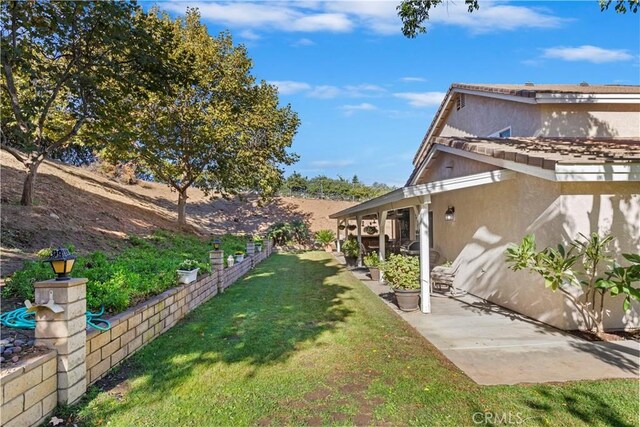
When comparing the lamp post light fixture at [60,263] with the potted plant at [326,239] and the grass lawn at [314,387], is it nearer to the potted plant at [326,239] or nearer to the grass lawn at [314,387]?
the grass lawn at [314,387]

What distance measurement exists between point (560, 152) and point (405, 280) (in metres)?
3.64

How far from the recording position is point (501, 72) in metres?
15.8

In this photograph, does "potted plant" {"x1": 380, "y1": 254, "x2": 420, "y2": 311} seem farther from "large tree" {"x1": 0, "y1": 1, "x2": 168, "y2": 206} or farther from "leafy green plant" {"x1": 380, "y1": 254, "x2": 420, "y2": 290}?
"large tree" {"x1": 0, "y1": 1, "x2": 168, "y2": 206}

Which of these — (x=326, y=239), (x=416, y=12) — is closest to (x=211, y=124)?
(x=326, y=239)

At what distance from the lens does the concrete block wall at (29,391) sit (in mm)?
3007

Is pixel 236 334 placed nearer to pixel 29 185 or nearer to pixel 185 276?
pixel 185 276

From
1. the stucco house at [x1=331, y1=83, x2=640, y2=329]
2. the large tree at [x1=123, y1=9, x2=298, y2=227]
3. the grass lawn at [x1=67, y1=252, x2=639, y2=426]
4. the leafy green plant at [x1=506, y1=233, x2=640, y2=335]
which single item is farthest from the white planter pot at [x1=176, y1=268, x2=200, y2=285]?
the large tree at [x1=123, y1=9, x2=298, y2=227]

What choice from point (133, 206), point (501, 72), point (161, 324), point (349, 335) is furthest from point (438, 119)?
point (133, 206)

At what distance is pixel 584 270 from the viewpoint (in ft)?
20.6

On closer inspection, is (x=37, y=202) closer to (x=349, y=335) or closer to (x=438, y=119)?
(x=349, y=335)

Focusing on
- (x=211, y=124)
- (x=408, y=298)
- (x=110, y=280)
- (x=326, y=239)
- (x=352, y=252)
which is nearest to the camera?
(x=110, y=280)

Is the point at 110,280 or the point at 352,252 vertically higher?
the point at 110,280

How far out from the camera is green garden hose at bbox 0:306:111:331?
4.29 m

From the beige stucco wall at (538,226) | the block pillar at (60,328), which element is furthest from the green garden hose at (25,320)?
the beige stucco wall at (538,226)
